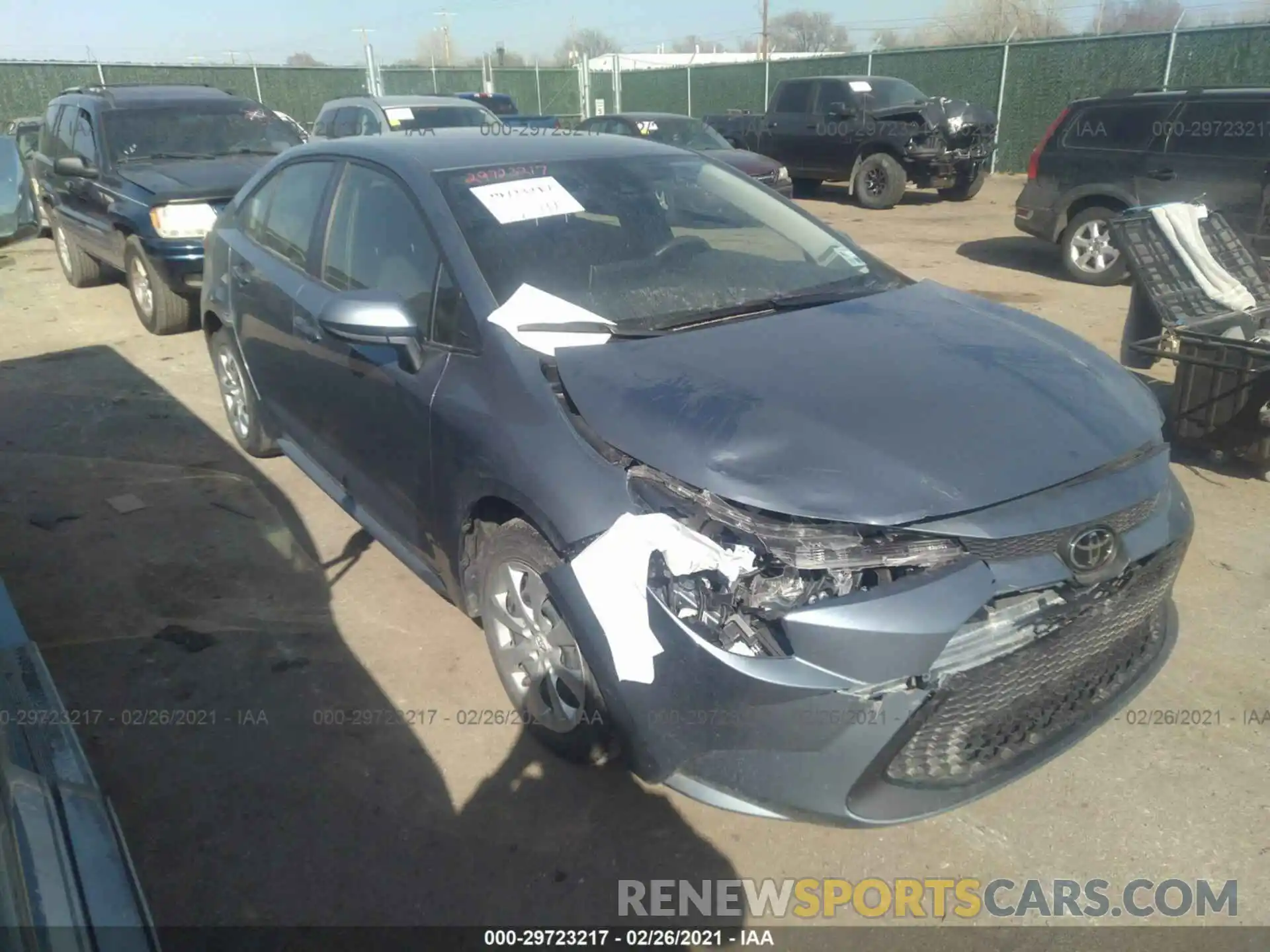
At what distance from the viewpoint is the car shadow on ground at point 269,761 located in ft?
8.02

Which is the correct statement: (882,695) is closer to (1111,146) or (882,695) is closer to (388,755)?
(388,755)

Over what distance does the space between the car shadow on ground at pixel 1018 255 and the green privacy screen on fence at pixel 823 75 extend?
6.35 m

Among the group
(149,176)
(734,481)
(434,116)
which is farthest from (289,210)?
(434,116)

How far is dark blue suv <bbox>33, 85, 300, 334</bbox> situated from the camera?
695 cm

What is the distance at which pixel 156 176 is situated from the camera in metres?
7.39

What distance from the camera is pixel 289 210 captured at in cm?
404

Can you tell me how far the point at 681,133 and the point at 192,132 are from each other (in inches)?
289

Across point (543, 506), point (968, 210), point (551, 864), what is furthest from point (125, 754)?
point (968, 210)

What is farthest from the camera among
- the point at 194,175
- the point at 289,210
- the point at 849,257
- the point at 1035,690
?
the point at 194,175

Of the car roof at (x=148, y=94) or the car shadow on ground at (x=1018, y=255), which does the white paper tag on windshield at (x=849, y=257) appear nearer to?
the car shadow on ground at (x=1018, y=255)

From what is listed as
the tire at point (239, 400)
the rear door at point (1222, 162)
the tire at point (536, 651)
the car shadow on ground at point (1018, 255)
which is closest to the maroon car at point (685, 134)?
the car shadow on ground at point (1018, 255)

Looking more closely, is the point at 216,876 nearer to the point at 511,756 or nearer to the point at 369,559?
the point at 511,756

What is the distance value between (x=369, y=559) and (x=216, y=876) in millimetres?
1726

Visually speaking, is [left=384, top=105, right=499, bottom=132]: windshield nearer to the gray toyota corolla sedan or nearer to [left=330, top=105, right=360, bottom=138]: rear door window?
[left=330, top=105, right=360, bottom=138]: rear door window
